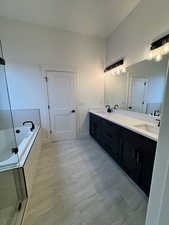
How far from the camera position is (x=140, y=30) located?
2074 mm

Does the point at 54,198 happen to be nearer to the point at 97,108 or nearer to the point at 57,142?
the point at 57,142

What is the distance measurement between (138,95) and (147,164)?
1375 mm

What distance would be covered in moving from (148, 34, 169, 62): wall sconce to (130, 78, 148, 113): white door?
42cm

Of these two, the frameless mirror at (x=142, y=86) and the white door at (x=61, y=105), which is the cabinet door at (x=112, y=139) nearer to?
the frameless mirror at (x=142, y=86)

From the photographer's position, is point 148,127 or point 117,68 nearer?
point 148,127

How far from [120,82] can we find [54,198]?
2.74 metres

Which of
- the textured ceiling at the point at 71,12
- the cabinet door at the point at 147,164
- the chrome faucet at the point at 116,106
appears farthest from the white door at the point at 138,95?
the textured ceiling at the point at 71,12

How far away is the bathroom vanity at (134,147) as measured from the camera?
54.1 inches

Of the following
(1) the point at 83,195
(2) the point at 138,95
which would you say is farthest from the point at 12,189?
(2) the point at 138,95

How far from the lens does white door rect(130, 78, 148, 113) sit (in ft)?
6.99

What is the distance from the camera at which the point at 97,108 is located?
3.57 metres

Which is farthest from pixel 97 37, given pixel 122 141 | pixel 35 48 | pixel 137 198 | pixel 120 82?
pixel 137 198

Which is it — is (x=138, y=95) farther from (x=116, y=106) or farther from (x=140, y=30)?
(x=140, y=30)

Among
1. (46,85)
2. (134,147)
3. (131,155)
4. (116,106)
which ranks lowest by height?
(131,155)
